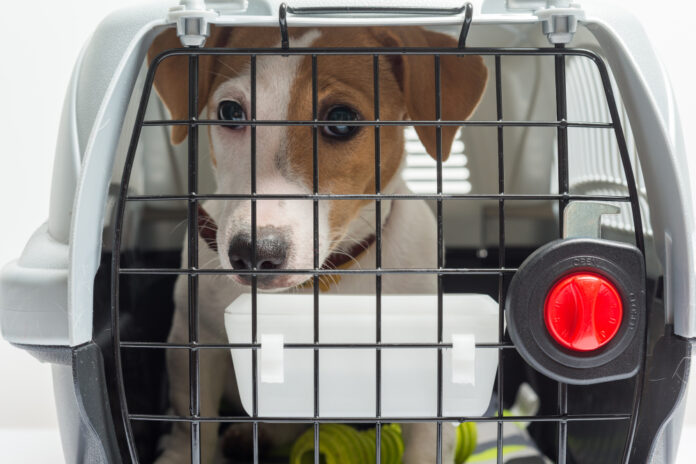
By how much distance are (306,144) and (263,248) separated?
277 millimetres

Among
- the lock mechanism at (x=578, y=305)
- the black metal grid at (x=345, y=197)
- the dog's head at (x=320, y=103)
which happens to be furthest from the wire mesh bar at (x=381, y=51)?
the dog's head at (x=320, y=103)

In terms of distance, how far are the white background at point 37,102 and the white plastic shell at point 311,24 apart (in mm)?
705

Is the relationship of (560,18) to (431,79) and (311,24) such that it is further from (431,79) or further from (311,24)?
(431,79)

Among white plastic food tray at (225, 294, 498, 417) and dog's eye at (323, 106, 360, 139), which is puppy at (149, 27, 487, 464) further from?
white plastic food tray at (225, 294, 498, 417)

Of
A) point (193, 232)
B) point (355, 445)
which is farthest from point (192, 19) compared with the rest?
point (355, 445)

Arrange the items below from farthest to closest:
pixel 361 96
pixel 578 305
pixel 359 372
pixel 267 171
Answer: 1. pixel 361 96
2. pixel 267 171
3. pixel 359 372
4. pixel 578 305

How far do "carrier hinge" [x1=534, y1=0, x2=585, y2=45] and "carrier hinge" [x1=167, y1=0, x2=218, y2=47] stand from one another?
1.28 feet

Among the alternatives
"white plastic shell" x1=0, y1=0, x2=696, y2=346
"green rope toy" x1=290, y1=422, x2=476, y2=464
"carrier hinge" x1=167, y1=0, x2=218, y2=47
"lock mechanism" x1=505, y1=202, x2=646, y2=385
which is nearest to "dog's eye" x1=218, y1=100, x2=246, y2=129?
"white plastic shell" x1=0, y1=0, x2=696, y2=346

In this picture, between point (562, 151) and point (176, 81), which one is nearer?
point (562, 151)

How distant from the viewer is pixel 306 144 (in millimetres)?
1195

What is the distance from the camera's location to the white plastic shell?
0.82 metres

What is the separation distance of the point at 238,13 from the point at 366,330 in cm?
44

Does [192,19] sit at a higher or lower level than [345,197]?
higher

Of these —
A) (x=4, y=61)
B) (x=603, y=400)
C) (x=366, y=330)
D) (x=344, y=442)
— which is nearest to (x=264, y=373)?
(x=366, y=330)
